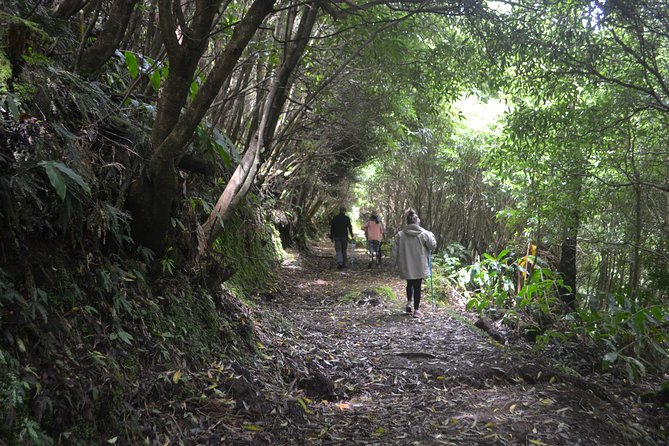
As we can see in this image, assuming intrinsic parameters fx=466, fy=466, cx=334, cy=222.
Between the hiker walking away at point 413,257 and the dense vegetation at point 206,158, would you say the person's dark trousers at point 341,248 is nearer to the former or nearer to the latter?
the dense vegetation at point 206,158

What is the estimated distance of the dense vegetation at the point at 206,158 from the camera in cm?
282

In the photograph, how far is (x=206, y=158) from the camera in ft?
16.2

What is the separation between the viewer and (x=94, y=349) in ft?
9.87

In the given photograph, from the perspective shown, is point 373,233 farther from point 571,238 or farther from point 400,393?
point 400,393

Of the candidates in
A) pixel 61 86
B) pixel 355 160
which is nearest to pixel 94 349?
pixel 61 86

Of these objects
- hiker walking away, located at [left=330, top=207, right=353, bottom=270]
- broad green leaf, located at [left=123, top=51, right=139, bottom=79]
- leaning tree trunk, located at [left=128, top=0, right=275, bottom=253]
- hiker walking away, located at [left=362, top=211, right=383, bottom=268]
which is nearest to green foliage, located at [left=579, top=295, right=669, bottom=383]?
leaning tree trunk, located at [left=128, top=0, right=275, bottom=253]

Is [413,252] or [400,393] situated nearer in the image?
[400,393]

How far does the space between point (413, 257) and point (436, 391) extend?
316 centimetres

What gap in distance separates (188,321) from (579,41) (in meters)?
5.54

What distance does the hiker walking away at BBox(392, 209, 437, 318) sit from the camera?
Result: 7.90 m

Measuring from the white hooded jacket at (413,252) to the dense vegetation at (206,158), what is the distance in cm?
210

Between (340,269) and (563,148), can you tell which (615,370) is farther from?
(340,269)

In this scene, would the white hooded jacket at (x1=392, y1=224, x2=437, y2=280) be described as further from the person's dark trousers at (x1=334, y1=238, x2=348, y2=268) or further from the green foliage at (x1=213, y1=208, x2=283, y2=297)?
the person's dark trousers at (x1=334, y1=238, x2=348, y2=268)

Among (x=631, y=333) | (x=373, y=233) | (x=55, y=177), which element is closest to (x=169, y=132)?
(x=55, y=177)
